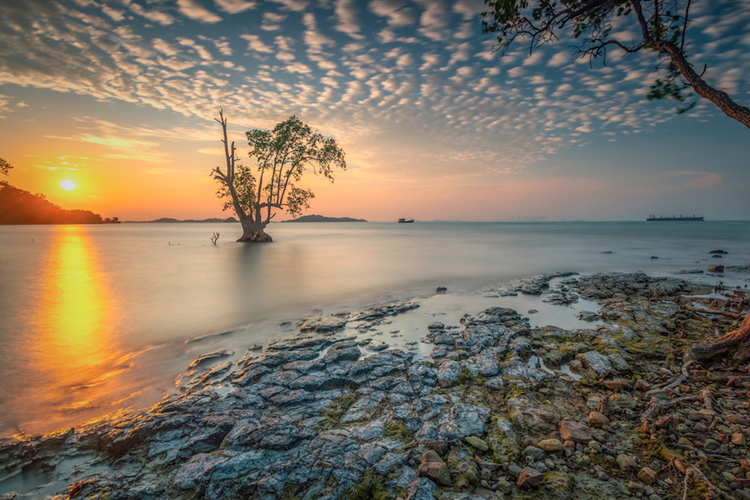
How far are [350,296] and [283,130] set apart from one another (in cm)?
2597

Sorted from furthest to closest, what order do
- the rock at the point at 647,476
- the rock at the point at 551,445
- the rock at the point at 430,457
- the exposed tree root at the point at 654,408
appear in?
1. the exposed tree root at the point at 654,408
2. the rock at the point at 551,445
3. the rock at the point at 430,457
4. the rock at the point at 647,476

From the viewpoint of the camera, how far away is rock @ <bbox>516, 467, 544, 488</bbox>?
2.93 m

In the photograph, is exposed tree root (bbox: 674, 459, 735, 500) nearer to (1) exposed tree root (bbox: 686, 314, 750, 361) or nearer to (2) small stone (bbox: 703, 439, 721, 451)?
(2) small stone (bbox: 703, 439, 721, 451)

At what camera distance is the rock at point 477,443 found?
11.2 ft

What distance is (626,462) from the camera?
3086 mm

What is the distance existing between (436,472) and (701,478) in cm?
246

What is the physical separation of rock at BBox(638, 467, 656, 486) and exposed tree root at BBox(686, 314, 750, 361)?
3313mm

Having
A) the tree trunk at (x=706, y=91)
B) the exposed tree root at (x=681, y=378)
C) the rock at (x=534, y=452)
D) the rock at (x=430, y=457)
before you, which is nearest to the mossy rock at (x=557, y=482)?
the rock at (x=534, y=452)

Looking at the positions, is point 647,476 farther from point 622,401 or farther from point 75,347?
point 75,347

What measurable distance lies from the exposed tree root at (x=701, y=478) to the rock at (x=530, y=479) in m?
1.19

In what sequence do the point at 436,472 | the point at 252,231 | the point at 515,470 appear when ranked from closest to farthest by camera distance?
the point at 436,472
the point at 515,470
the point at 252,231

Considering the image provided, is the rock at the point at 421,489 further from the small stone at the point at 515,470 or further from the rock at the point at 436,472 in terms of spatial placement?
the small stone at the point at 515,470

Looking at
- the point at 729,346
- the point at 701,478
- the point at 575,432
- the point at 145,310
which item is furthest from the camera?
the point at 145,310

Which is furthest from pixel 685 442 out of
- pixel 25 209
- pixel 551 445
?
pixel 25 209
